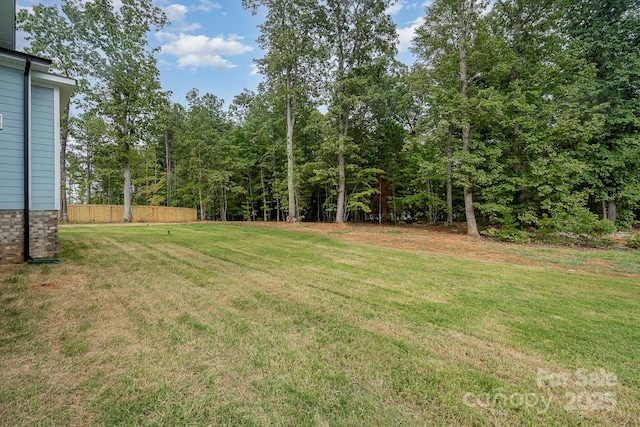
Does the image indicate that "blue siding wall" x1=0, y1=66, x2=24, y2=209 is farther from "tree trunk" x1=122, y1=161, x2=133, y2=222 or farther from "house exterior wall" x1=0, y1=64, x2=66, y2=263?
"tree trunk" x1=122, y1=161, x2=133, y2=222

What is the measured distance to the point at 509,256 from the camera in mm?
7316

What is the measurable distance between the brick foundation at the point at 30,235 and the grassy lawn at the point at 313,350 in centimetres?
102

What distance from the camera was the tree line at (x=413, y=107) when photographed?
38.6 ft

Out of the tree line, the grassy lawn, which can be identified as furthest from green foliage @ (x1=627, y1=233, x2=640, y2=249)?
the grassy lawn

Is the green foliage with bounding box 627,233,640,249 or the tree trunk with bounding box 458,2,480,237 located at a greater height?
the tree trunk with bounding box 458,2,480,237

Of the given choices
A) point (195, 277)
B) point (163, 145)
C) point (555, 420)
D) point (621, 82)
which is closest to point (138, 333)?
point (195, 277)

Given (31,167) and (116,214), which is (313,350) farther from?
(116,214)

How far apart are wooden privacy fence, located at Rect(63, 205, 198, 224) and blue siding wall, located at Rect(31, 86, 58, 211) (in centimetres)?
1939

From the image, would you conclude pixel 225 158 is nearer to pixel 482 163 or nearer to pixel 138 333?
pixel 482 163

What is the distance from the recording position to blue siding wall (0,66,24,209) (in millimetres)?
5203

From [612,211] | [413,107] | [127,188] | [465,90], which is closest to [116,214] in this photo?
[127,188]

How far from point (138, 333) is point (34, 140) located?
572cm

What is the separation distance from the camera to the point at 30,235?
218 inches

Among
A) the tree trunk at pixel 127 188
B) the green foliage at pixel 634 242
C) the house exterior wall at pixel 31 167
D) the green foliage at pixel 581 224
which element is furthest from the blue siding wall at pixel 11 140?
the green foliage at pixel 634 242
